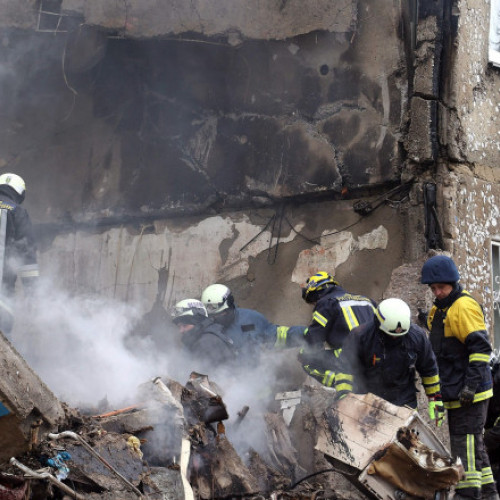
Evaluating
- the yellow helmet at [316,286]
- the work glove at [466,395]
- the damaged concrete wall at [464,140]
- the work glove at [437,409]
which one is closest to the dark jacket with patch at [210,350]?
the yellow helmet at [316,286]

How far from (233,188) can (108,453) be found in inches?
185

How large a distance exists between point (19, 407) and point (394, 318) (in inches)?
124

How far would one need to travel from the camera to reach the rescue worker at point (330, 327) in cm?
642

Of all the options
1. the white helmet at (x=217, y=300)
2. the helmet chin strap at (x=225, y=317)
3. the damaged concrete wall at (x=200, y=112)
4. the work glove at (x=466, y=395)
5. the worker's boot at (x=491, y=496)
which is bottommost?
the worker's boot at (x=491, y=496)

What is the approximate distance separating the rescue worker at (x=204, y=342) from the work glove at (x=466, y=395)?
6.57 feet

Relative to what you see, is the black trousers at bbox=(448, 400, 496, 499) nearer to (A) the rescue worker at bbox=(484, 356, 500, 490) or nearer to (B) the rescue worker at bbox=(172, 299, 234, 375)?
(A) the rescue worker at bbox=(484, 356, 500, 490)

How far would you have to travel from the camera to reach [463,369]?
6.26 m

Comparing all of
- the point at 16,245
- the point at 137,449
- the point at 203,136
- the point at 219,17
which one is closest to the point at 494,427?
the point at 137,449

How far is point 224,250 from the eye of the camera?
877cm

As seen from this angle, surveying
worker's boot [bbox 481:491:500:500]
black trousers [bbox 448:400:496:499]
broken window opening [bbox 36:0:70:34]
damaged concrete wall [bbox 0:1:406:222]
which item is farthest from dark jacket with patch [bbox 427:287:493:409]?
broken window opening [bbox 36:0:70:34]

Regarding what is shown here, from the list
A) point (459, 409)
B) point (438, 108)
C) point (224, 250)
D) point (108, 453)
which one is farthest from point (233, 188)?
point (108, 453)

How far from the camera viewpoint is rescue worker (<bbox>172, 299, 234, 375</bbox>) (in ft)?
21.8

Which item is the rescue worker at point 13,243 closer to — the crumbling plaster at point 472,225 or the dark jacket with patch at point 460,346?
the dark jacket with patch at point 460,346

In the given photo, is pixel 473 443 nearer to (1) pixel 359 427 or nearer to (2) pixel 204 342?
(1) pixel 359 427
